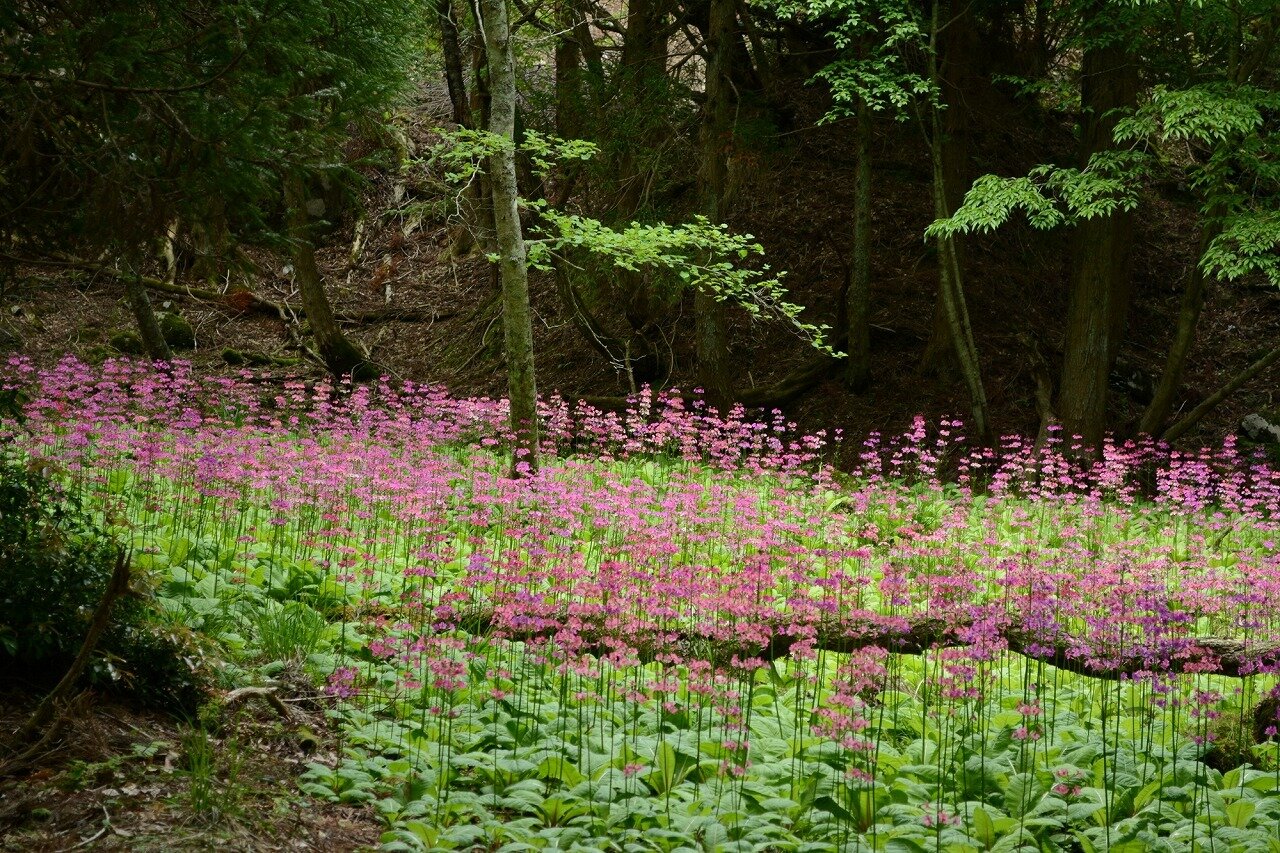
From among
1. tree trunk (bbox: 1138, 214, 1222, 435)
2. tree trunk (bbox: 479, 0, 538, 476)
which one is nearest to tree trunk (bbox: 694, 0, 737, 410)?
tree trunk (bbox: 479, 0, 538, 476)

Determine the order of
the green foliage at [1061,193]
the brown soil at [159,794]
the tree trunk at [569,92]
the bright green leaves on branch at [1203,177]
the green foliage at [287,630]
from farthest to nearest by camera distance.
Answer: the tree trunk at [569,92]
the green foliage at [1061,193]
the bright green leaves on branch at [1203,177]
the green foliage at [287,630]
the brown soil at [159,794]

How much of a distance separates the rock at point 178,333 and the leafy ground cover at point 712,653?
28.0 feet

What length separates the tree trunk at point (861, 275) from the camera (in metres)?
13.8

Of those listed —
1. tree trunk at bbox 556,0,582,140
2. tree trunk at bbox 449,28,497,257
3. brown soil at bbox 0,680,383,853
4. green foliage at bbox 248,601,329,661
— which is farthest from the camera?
tree trunk at bbox 556,0,582,140

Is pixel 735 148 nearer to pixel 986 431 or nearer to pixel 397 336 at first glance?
pixel 986 431

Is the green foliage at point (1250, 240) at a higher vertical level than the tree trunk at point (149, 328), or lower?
higher

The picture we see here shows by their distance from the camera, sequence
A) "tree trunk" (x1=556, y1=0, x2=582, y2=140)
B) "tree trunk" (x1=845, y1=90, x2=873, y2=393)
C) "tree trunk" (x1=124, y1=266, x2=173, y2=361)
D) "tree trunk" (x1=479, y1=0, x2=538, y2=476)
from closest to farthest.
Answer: "tree trunk" (x1=479, y1=0, x2=538, y2=476), "tree trunk" (x1=845, y1=90, x2=873, y2=393), "tree trunk" (x1=556, y1=0, x2=582, y2=140), "tree trunk" (x1=124, y1=266, x2=173, y2=361)

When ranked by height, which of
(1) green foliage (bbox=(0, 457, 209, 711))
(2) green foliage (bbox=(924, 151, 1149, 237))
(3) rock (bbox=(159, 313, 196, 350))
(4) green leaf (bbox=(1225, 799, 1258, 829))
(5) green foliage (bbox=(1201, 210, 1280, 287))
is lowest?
(4) green leaf (bbox=(1225, 799, 1258, 829))

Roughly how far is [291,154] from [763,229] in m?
12.6

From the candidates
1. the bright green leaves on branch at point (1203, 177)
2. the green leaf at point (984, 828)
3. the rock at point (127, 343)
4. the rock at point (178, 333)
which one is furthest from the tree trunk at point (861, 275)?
→ the rock at point (127, 343)

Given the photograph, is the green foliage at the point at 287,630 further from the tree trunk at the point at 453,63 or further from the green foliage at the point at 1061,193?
the tree trunk at the point at 453,63

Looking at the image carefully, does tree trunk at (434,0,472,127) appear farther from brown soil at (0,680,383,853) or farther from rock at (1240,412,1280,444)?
rock at (1240,412,1280,444)

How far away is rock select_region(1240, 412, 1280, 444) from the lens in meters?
13.8

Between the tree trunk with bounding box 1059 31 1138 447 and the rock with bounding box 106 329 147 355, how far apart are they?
14.6m
